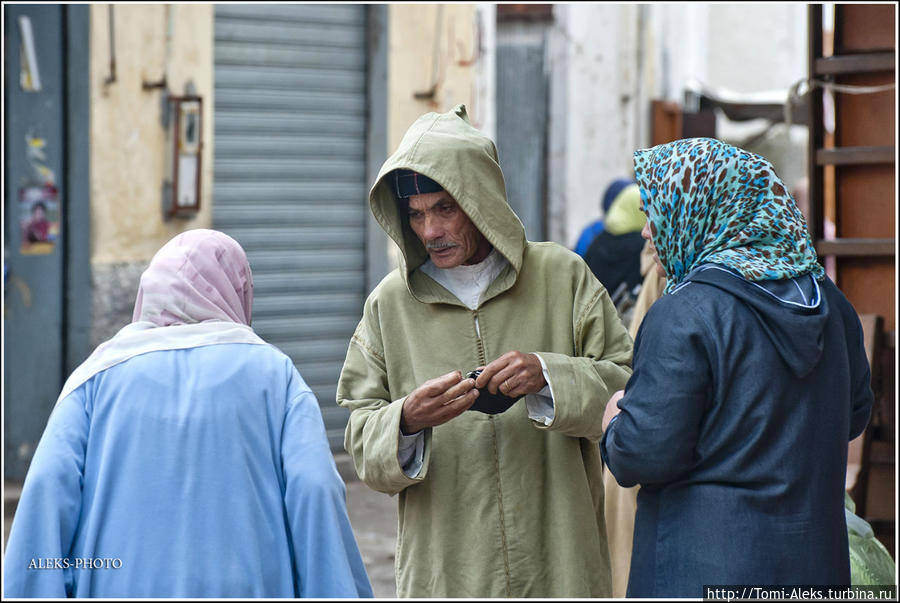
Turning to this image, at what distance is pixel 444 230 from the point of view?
2.96 meters

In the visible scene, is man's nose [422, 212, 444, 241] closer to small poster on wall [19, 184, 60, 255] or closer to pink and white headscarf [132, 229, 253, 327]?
pink and white headscarf [132, 229, 253, 327]

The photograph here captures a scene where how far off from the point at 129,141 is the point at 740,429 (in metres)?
5.83

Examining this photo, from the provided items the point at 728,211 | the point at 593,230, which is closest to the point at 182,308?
the point at 728,211

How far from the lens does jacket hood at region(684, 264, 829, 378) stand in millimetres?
2320

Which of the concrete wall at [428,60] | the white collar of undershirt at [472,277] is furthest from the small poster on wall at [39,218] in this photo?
the white collar of undershirt at [472,277]

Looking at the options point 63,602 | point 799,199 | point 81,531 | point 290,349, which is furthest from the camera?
point 799,199

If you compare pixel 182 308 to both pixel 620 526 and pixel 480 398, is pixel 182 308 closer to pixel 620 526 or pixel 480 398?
pixel 480 398

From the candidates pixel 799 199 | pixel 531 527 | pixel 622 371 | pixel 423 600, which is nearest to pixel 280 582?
pixel 423 600

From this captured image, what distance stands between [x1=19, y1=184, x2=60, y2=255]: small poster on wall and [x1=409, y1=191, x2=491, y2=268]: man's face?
4.78m

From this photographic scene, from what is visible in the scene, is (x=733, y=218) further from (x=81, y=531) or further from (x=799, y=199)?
(x=799, y=199)

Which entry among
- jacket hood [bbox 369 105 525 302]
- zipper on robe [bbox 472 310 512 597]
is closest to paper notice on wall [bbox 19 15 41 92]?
jacket hood [bbox 369 105 525 302]

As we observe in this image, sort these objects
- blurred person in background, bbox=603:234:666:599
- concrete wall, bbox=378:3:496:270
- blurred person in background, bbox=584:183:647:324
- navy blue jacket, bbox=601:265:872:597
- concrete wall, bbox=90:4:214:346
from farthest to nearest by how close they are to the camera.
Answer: concrete wall, bbox=378:3:496:270
concrete wall, bbox=90:4:214:346
blurred person in background, bbox=584:183:647:324
blurred person in background, bbox=603:234:666:599
navy blue jacket, bbox=601:265:872:597

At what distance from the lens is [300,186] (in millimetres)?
8219

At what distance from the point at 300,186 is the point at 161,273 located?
5.63 meters
